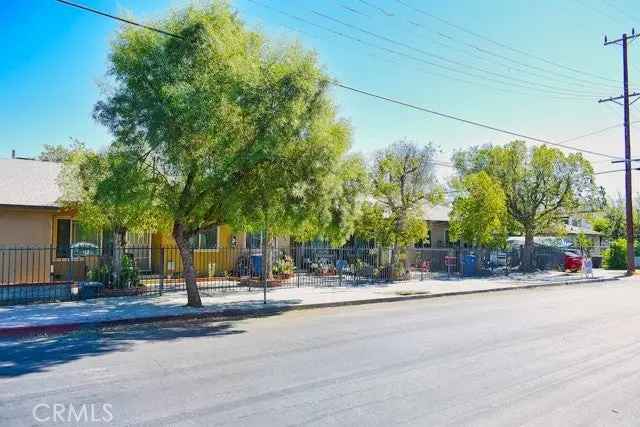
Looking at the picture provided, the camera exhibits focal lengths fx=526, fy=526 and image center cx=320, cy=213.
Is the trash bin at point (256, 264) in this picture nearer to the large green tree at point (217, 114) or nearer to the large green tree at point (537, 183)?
the large green tree at point (217, 114)

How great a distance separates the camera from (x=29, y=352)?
29.4 ft

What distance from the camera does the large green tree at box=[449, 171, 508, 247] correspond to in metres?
27.9

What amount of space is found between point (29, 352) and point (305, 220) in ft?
24.4

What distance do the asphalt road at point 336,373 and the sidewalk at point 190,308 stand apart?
0.85 meters

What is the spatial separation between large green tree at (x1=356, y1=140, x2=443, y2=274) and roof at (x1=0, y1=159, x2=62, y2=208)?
1305 centimetres

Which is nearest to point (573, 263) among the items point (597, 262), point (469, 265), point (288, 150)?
point (469, 265)

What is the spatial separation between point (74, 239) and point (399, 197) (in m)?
14.0

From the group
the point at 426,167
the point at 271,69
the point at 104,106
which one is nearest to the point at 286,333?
the point at 271,69

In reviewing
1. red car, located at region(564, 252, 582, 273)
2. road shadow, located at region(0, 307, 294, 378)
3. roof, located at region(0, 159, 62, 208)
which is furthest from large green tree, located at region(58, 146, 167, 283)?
red car, located at region(564, 252, 582, 273)

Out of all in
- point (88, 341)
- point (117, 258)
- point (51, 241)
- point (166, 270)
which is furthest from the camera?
point (166, 270)

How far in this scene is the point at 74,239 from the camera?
19734mm

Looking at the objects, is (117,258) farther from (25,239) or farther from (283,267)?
(283,267)

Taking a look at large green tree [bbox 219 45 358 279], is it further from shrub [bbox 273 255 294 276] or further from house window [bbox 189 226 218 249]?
house window [bbox 189 226 218 249]

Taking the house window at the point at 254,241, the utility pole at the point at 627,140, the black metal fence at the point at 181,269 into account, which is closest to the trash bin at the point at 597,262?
the utility pole at the point at 627,140
